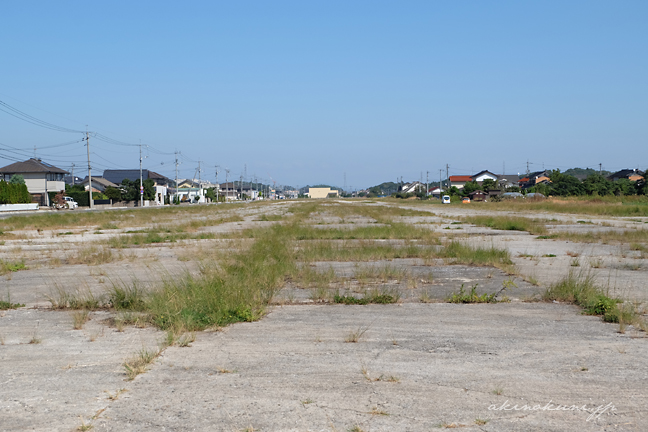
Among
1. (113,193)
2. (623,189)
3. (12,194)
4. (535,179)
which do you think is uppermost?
(535,179)

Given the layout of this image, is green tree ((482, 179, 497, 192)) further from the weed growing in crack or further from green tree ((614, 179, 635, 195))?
the weed growing in crack

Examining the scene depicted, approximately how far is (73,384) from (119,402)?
2.47 feet

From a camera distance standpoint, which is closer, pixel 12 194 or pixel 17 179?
pixel 12 194

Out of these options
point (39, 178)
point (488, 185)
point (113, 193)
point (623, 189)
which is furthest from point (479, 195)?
point (39, 178)

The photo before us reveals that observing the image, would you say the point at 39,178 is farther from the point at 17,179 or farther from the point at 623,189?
the point at 623,189

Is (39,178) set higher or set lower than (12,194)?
higher

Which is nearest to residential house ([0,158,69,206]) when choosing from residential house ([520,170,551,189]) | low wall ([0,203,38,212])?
low wall ([0,203,38,212])

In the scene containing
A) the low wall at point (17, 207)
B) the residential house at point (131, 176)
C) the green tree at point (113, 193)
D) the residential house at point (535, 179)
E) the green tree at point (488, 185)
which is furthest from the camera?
the residential house at point (535, 179)

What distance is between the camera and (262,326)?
722 cm

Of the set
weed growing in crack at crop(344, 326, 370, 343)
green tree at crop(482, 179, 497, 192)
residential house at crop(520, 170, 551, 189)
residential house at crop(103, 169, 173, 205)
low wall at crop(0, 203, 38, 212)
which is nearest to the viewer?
weed growing in crack at crop(344, 326, 370, 343)

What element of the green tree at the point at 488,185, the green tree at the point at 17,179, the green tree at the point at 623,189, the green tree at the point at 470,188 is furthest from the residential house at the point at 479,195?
the green tree at the point at 17,179

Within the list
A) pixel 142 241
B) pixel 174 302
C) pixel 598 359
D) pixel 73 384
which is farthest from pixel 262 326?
pixel 142 241

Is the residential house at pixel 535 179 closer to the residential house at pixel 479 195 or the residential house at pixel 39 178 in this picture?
the residential house at pixel 479 195

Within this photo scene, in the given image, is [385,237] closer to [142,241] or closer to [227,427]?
[142,241]
